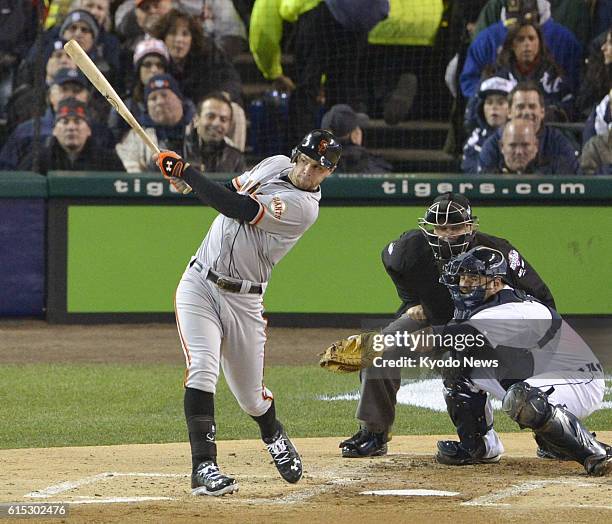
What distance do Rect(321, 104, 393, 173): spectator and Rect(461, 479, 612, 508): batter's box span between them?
6.26 metres

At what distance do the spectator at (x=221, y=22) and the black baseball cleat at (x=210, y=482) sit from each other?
282 inches

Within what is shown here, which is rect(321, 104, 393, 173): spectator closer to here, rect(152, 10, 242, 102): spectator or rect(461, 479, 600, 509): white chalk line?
rect(152, 10, 242, 102): spectator

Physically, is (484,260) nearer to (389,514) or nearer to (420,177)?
(389,514)

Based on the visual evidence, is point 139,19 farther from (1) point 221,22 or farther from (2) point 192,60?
(1) point 221,22

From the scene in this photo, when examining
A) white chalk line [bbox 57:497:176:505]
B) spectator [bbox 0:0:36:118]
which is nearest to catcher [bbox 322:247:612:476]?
white chalk line [bbox 57:497:176:505]

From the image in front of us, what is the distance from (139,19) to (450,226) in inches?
255

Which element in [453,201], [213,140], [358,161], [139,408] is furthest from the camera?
[358,161]

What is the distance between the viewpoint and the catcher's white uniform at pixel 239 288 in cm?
550

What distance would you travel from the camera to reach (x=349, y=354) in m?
6.03

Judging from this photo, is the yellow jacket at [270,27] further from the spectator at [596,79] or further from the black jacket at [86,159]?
the spectator at [596,79]

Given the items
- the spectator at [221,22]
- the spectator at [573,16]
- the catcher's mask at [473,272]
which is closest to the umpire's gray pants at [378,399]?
the catcher's mask at [473,272]

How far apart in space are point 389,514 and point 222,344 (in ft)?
3.68

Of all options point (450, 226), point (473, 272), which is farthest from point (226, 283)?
point (450, 226)

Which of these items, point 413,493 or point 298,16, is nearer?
point 413,493
